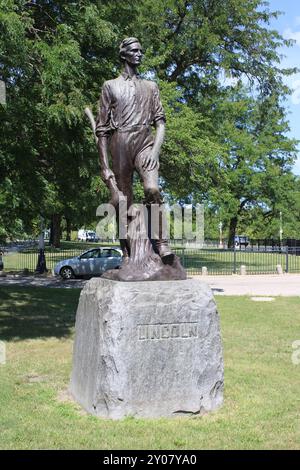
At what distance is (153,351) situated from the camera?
541cm

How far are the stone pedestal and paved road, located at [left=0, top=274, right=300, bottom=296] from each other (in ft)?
38.9

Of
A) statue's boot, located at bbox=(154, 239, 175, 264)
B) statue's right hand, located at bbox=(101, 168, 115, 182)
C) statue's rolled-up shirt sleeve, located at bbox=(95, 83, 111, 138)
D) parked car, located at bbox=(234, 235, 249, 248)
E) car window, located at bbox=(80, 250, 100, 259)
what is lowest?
car window, located at bbox=(80, 250, 100, 259)

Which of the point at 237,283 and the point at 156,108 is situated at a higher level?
the point at 156,108

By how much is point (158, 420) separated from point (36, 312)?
26.8 ft

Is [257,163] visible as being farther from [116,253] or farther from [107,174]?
[107,174]

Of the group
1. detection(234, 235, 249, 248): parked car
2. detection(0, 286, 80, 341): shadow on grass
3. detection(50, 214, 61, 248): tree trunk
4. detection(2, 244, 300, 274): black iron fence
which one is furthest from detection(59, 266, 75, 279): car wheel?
detection(234, 235, 249, 248): parked car

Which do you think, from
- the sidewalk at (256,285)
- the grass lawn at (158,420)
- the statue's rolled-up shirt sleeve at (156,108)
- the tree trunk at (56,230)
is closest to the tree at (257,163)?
the tree trunk at (56,230)

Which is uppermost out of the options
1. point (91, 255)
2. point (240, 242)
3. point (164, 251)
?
point (240, 242)

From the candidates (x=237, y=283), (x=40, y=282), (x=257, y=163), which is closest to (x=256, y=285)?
(x=237, y=283)

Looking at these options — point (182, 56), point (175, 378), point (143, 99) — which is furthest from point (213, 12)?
point (175, 378)

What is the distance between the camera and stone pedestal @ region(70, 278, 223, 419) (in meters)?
5.31

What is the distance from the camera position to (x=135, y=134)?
236 inches

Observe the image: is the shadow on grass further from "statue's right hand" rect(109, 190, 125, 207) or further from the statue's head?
the statue's head

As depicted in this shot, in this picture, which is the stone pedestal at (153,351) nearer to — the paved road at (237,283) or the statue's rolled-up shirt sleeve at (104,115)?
the statue's rolled-up shirt sleeve at (104,115)
